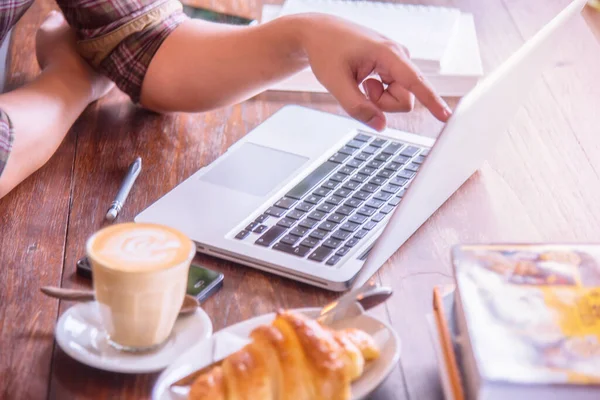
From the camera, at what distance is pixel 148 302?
72 cm

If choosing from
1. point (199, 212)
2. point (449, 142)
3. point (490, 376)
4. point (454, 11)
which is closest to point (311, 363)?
point (490, 376)

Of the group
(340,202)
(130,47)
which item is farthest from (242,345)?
(130,47)

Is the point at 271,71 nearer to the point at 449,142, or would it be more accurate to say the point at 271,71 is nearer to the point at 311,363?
the point at 449,142

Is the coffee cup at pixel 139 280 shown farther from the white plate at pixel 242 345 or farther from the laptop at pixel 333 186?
the laptop at pixel 333 186

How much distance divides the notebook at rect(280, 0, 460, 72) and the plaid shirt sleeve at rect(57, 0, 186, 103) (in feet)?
0.81

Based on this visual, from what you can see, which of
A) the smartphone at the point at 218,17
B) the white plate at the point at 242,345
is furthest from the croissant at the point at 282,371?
the smartphone at the point at 218,17

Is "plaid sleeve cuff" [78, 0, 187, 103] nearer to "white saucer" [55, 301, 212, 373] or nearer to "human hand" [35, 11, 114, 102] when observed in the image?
"human hand" [35, 11, 114, 102]

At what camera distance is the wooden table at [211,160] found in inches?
30.2

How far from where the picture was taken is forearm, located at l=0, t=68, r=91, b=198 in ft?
3.38

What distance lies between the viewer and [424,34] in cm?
139

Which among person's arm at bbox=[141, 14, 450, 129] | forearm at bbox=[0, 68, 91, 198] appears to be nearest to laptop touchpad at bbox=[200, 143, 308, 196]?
person's arm at bbox=[141, 14, 450, 129]

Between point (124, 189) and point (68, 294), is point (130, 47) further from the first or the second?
point (68, 294)

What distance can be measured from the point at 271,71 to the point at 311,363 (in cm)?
62

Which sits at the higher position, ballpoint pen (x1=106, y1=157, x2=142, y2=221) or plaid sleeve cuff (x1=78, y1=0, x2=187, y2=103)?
plaid sleeve cuff (x1=78, y1=0, x2=187, y2=103)
